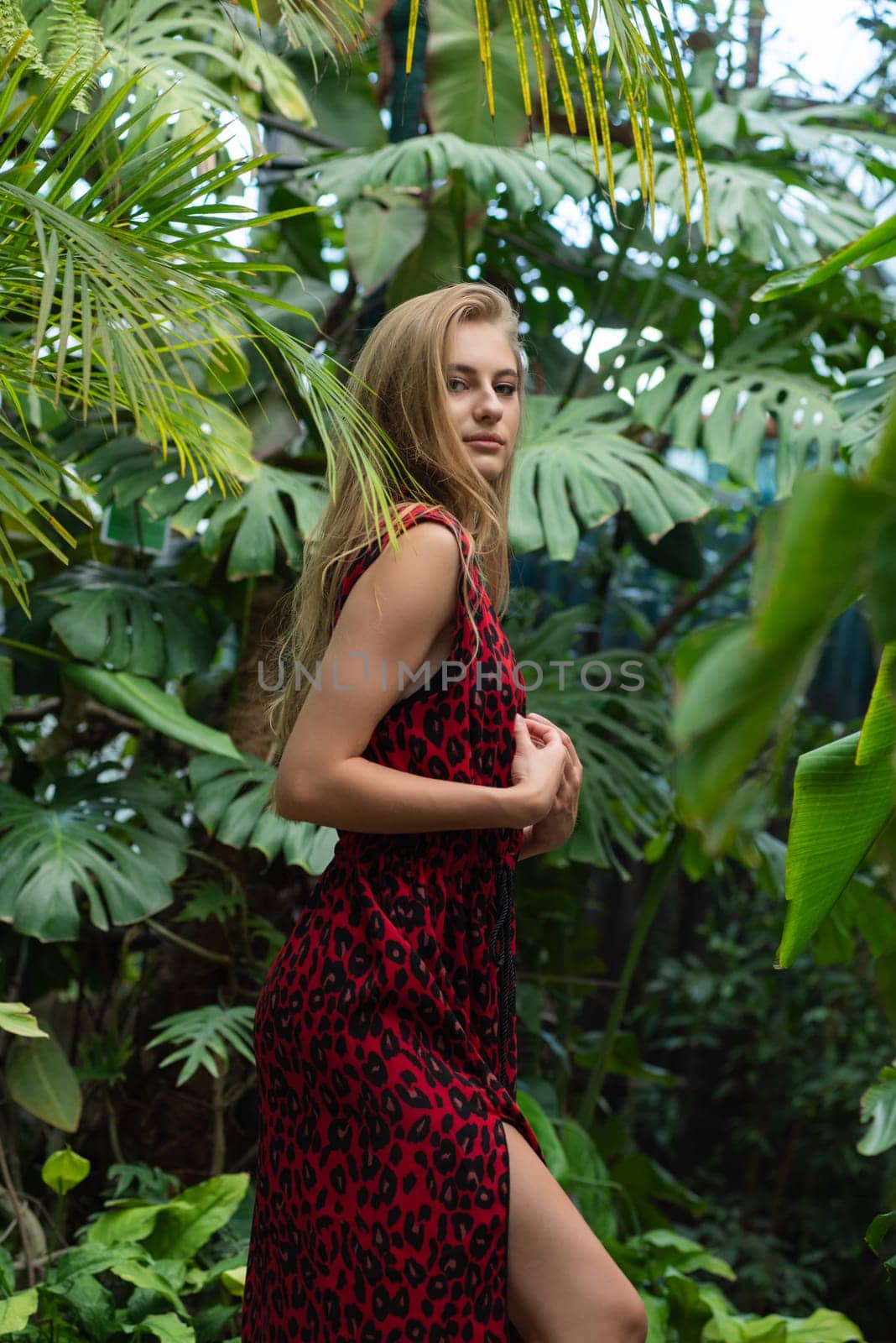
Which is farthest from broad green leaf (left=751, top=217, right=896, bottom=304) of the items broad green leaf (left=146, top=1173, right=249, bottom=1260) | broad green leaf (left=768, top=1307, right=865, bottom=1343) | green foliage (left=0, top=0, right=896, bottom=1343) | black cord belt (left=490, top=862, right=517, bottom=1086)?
broad green leaf (left=768, top=1307, right=865, bottom=1343)

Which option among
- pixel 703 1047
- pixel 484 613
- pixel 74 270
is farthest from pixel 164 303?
pixel 703 1047

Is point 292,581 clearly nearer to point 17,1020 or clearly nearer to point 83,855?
point 83,855

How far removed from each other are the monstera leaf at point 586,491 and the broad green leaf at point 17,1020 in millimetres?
1145

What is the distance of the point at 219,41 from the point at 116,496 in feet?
2.86

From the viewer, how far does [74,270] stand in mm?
1026

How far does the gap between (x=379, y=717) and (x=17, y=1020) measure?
0.55 metres

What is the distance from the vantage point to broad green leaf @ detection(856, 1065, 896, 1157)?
43.5 inches

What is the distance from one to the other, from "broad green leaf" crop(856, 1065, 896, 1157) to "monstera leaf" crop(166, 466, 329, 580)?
125cm

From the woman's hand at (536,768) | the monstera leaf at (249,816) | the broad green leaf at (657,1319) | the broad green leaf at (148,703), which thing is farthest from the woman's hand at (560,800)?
the broad green leaf at (657,1319)

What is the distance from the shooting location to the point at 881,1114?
3.76 feet

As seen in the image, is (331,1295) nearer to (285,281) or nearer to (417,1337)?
(417,1337)

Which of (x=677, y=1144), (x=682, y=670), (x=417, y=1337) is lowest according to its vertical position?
(x=677, y=1144)

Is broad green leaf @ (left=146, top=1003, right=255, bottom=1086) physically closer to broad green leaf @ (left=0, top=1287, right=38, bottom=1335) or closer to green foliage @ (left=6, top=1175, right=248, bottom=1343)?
green foliage @ (left=6, top=1175, right=248, bottom=1343)

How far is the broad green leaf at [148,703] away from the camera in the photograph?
204cm
